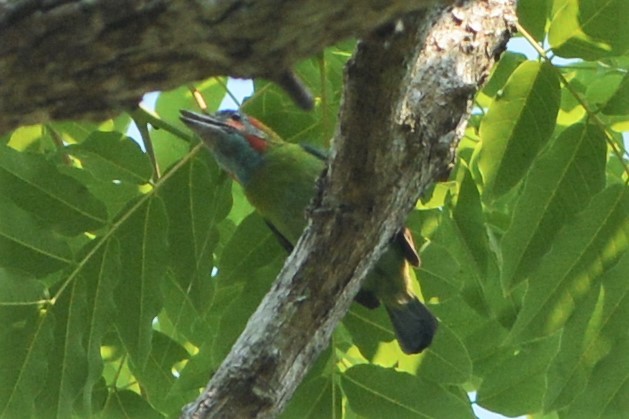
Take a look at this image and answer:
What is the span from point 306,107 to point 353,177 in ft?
3.10

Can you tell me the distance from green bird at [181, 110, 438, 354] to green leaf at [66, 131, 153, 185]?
0.35 metres

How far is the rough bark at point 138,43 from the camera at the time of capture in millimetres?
1126

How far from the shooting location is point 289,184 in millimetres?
4148

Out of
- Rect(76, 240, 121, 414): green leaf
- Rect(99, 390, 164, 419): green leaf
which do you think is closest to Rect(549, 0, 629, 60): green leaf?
Rect(76, 240, 121, 414): green leaf

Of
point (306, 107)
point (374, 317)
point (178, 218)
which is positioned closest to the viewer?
point (306, 107)

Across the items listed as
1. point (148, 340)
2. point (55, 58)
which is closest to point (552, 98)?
point (148, 340)

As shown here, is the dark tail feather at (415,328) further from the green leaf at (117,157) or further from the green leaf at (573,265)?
the green leaf at (117,157)

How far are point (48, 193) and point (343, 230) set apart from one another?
1.20 meters

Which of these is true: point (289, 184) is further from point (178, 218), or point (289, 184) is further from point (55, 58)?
point (55, 58)

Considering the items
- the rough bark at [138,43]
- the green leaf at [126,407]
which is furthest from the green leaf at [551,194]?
the rough bark at [138,43]

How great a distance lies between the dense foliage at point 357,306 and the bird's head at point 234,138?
0.36 feet

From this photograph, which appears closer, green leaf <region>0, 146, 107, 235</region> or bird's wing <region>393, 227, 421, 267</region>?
green leaf <region>0, 146, 107, 235</region>

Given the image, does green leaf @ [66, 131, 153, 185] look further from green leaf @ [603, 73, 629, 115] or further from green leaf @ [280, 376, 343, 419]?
green leaf @ [603, 73, 629, 115]

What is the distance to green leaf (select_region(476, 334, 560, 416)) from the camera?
3592mm
